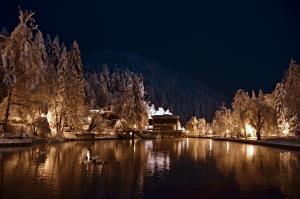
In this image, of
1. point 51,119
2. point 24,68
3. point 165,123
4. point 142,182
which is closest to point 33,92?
point 24,68

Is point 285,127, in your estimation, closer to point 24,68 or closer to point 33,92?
point 33,92

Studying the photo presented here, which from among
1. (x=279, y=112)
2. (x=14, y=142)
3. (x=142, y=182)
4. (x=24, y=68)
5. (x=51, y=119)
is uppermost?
(x=24, y=68)

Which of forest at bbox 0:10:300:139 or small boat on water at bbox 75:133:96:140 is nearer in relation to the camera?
forest at bbox 0:10:300:139

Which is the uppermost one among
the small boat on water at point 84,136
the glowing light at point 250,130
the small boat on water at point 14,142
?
the glowing light at point 250,130

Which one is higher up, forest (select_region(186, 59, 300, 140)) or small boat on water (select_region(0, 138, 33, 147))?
forest (select_region(186, 59, 300, 140))

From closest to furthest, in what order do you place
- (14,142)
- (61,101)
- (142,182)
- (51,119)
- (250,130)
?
(142,182), (14,142), (51,119), (61,101), (250,130)

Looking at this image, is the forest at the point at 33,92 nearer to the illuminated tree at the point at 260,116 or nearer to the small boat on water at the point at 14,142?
the small boat on water at the point at 14,142

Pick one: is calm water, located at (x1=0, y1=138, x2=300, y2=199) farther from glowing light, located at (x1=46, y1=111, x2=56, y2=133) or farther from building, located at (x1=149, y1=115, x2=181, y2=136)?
building, located at (x1=149, y1=115, x2=181, y2=136)

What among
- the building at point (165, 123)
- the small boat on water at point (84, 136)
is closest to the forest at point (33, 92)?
the small boat on water at point (84, 136)

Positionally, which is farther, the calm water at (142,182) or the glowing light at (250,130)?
the glowing light at (250,130)

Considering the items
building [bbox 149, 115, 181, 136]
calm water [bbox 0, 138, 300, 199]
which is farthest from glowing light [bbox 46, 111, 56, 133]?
building [bbox 149, 115, 181, 136]

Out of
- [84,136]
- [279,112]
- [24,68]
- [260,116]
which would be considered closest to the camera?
[24,68]

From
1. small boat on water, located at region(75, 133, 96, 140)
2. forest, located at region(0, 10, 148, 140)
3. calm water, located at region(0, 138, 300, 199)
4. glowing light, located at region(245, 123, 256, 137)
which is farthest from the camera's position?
glowing light, located at region(245, 123, 256, 137)

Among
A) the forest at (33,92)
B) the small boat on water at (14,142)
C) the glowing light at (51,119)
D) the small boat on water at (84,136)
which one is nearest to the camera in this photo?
the small boat on water at (14,142)
